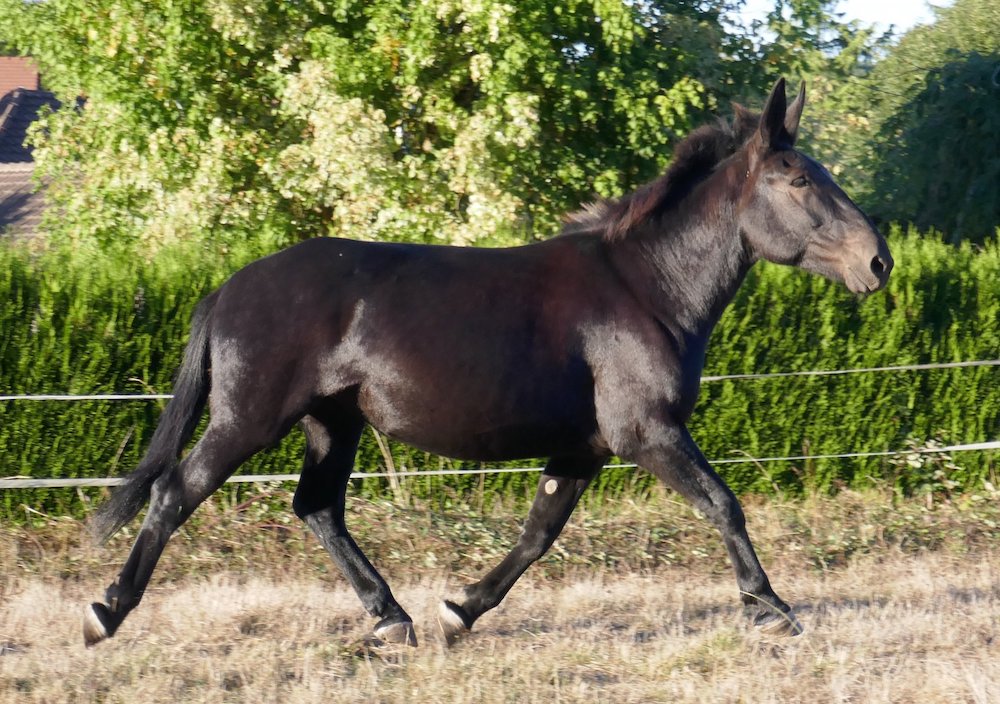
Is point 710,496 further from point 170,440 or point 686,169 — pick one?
point 170,440

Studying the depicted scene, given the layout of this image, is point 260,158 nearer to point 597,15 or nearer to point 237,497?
point 597,15

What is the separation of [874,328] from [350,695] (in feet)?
17.6

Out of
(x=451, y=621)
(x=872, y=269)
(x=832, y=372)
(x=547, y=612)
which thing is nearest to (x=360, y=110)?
(x=832, y=372)

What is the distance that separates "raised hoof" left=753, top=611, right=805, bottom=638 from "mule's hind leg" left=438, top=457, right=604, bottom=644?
919 mm

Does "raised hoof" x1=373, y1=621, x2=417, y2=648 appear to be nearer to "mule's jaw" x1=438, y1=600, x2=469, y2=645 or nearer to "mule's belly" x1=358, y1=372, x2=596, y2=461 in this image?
"mule's jaw" x1=438, y1=600, x2=469, y2=645

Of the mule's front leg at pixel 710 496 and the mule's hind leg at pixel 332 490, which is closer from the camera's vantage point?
the mule's front leg at pixel 710 496

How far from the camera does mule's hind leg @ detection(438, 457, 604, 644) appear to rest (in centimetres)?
490

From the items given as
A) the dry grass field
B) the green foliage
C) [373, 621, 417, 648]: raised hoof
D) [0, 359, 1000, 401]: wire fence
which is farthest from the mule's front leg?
the green foliage

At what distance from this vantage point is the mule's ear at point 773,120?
459 centimetres

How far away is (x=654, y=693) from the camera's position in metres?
4.14

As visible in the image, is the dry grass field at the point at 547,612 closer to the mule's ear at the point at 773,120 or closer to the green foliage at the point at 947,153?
the mule's ear at the point at 773,120

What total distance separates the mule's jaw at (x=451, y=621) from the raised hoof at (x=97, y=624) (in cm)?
135

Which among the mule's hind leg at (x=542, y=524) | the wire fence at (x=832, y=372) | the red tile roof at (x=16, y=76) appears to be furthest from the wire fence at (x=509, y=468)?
the red tile roof at (x=16, y=76)

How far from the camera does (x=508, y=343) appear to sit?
4.45 meters
